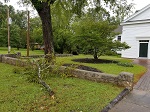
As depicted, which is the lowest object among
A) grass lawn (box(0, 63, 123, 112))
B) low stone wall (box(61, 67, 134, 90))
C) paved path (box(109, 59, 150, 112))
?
paved path (box(109, 59, 150, 112))

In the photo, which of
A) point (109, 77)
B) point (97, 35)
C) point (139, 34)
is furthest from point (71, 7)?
point (139, 34)

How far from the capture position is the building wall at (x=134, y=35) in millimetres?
20603

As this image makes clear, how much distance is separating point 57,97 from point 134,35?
19.3 m

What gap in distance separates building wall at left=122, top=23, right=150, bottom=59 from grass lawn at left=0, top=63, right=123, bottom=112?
54.1 ft

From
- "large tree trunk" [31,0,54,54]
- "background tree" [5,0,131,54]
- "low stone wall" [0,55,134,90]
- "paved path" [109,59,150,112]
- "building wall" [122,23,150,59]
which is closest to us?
"paved path" [109,59,150,112]

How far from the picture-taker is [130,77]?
19.8 ft

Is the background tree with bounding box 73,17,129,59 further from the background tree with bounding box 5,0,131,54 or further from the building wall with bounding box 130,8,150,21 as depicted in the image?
the building wall with bounding box 130,8,150,21

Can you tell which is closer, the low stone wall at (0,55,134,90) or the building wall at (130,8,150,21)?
the low stone wall at (0,55,134,90)

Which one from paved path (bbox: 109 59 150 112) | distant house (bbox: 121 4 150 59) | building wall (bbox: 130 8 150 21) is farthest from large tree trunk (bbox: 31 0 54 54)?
building wall (bbox: 130 8 150 21)

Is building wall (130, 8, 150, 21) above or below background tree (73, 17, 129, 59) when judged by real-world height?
above

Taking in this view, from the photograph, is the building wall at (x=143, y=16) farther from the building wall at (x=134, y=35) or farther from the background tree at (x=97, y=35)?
the background tree at (x=97, y=35)

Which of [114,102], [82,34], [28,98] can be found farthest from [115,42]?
[28,98]

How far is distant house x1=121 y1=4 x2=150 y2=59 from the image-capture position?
2048 centimetres

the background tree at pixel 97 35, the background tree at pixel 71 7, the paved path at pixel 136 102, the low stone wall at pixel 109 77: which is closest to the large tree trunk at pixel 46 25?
the background tree at pixel 71 7
